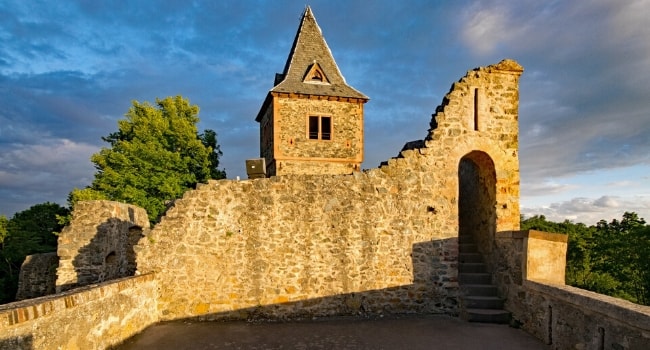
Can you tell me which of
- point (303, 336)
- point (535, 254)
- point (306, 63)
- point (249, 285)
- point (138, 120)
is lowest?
point (303, 336)

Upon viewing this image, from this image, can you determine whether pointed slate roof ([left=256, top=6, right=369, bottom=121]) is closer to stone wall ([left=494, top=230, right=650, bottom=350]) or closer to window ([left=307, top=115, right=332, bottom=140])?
window ([left=307, top=115, right=332, bottom=140])

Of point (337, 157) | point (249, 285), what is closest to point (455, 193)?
point (249, 285)

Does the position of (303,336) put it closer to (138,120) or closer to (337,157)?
(337,157)

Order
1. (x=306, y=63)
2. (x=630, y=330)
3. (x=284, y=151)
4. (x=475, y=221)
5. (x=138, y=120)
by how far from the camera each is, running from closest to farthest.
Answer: (x=630, y=330)
(x=475, y=221)
(x=284, y=151)
(x=306, y=63)
(x=138, y=120)

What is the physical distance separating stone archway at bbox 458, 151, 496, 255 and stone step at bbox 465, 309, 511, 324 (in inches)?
61.2

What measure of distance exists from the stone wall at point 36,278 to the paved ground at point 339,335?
10132 millimetres

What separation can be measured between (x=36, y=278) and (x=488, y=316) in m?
15.7

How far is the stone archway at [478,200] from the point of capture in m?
8.45

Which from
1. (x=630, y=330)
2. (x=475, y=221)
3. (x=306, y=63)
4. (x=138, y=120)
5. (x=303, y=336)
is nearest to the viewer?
(x=630, y=330)

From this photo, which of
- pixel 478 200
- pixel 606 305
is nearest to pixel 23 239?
pixel 478 200

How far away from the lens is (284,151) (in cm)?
1912

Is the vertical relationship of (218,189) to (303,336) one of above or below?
above

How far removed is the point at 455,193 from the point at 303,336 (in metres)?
4.44

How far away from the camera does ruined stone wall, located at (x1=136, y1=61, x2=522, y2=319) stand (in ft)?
24.6
